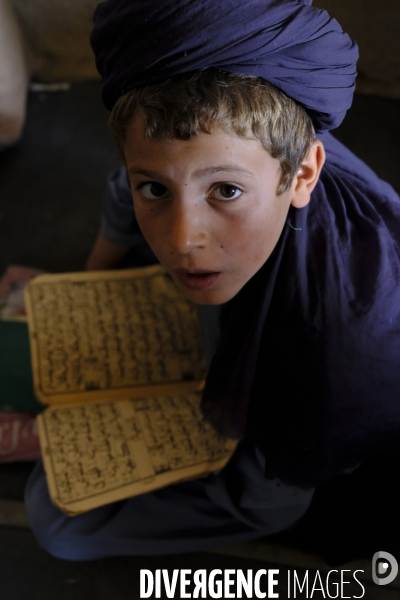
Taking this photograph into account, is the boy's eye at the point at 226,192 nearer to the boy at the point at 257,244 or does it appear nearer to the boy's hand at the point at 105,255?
the boy at the point at 257,244

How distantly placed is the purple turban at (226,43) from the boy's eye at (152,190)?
0.10 m

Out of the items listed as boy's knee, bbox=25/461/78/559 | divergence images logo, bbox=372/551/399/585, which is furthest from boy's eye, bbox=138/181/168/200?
divergence images logo, bbox=372/551/399/585

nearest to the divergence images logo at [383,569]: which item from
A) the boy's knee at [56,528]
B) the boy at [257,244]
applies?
the boy at [257,244]

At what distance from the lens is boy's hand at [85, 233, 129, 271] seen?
43.4 inches

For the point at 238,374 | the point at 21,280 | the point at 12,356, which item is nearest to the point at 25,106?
the point at 21,280

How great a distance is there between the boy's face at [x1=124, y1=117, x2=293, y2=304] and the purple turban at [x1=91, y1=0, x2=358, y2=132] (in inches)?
2.4

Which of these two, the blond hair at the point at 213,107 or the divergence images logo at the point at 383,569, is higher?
the blond hair at the point at 213,107

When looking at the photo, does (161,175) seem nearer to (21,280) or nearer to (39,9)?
(21,280)

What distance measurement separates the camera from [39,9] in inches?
60.5

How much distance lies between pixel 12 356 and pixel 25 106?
0.83 meters

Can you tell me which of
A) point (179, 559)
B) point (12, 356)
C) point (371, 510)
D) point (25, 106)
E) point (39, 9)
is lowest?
point (179, 559)

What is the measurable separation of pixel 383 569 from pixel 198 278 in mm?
656

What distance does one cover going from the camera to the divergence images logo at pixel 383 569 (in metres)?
0.92

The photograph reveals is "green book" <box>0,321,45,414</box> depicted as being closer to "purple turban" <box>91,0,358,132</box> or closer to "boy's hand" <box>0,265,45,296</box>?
"boy's hand" <box>0,265,45,296</box>
